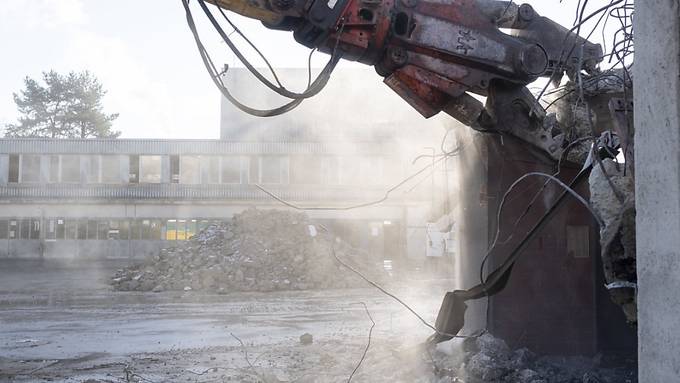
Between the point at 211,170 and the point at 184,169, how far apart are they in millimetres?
1672

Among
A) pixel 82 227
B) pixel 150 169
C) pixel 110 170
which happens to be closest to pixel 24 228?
pixel 82 227

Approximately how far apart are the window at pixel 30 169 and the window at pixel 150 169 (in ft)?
20.2

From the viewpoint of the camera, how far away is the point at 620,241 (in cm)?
380

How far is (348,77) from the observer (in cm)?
4144

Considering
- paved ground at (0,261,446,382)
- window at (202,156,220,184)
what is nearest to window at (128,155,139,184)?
window at (202,156,220,184)

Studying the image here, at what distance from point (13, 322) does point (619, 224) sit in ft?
43.1

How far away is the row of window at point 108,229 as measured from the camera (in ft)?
125

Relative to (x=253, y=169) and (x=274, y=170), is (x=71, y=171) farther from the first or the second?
(x=274, y=170)

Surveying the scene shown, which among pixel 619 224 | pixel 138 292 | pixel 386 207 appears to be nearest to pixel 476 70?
pixel 619 224

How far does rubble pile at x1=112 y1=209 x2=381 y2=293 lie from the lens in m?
22.8

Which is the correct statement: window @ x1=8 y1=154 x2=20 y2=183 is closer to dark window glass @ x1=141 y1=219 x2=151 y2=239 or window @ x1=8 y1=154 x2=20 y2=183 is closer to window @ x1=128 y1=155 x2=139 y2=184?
window @ x1=128 y1=155 x2=139 y2=184

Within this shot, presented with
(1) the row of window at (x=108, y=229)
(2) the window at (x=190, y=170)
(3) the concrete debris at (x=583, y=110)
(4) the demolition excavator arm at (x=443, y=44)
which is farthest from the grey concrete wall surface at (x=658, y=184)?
(2) the window at (x=190, y=170)

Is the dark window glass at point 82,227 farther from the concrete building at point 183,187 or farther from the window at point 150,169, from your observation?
the window at point 150,169

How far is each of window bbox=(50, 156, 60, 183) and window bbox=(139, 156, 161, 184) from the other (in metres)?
4.89
